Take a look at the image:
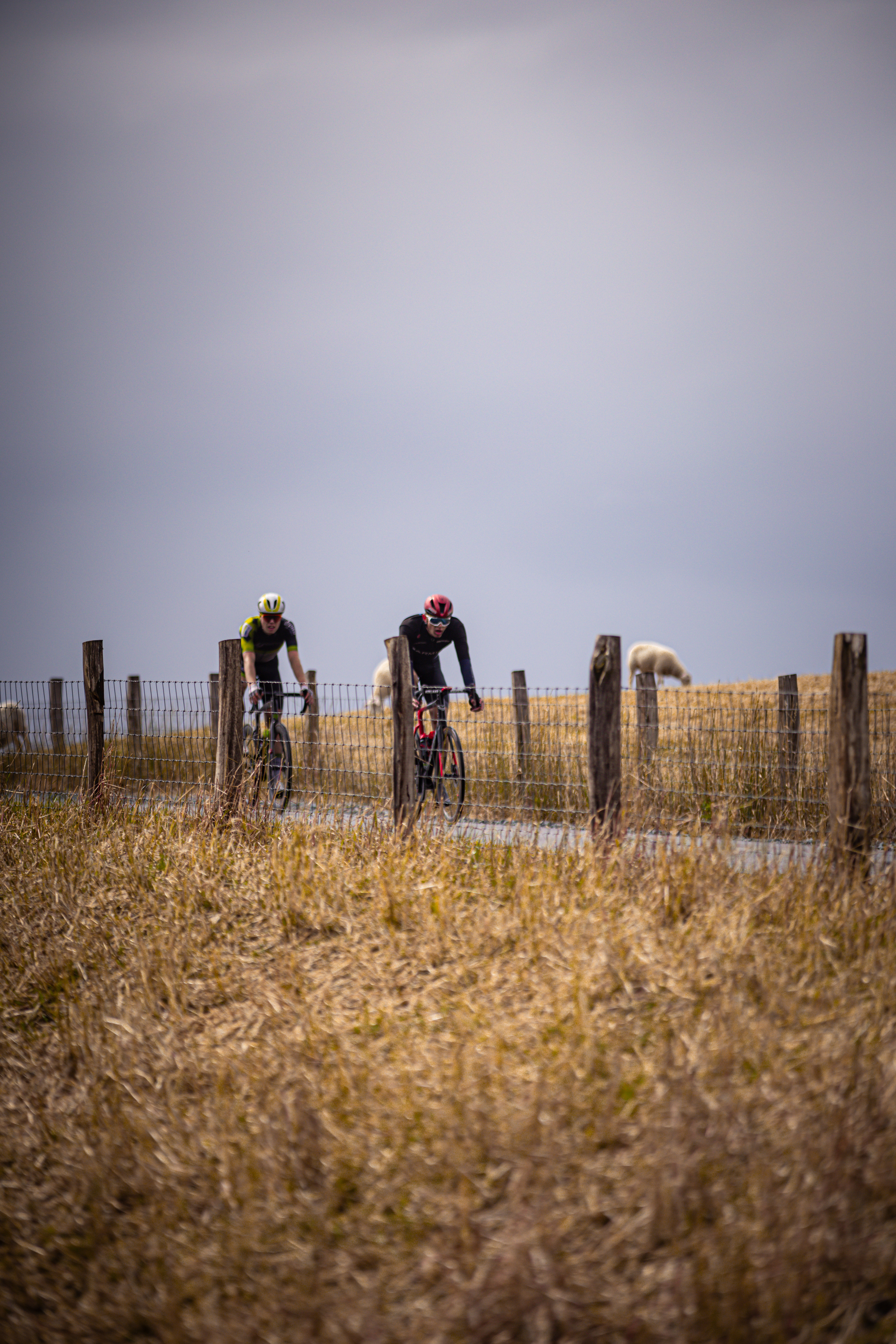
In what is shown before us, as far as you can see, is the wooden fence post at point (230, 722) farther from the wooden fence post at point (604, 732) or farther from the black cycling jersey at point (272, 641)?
the wooden fence post at point (604, 732)

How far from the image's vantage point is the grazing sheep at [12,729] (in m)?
12.7

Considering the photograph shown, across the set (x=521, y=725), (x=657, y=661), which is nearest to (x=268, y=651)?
(x=521, y=725)

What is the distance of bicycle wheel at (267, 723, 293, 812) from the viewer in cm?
820

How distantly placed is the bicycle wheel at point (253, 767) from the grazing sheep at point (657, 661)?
2138cm

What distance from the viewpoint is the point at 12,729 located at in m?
13.9

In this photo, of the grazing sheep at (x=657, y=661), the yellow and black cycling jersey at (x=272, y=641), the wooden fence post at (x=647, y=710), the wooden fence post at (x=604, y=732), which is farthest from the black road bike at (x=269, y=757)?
the grazing sheep at (x=657, y=661)

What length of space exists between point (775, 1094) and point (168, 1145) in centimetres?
240

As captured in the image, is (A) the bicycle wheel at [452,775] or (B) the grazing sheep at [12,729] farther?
(B) the grazing sheep at [12,729]

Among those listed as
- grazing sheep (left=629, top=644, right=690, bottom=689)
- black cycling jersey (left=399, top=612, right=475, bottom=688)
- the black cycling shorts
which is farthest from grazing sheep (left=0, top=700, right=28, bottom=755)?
grazing sheep (left=629, top=644, right=690, bottom=689)

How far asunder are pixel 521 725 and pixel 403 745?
1.90 meters

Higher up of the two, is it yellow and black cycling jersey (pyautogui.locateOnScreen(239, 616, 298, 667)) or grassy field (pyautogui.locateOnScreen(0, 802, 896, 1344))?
yellow and black cycling jersey (pyautogui.locateOnScreen(239, 616, 298, 667))

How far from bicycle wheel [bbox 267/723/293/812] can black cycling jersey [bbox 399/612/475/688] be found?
5.10ft

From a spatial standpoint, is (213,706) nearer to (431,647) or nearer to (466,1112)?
(431,647)

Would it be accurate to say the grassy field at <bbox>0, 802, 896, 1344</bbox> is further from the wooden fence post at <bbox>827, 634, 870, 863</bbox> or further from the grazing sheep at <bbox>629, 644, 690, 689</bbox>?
the grazing sheep at <bbox>629, 644, 690, 689</bbox>
